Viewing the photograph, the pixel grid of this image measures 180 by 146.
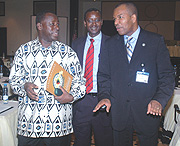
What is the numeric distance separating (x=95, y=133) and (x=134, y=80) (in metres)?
1.01

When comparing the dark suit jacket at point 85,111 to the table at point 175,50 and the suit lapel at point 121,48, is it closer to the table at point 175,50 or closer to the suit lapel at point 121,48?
the suit lapel at point 121,48

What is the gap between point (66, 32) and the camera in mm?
12672

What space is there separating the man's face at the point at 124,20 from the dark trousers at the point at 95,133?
1.13m

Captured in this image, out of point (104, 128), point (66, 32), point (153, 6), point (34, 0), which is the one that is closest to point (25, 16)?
point (34, 0)

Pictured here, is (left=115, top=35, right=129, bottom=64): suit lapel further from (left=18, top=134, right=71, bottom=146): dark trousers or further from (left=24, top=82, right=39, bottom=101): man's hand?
(left=18, top=134, right=71, bottom=146): dark trousers

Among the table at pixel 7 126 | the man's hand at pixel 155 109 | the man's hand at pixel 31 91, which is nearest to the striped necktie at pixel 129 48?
the man's hand at pixel 155 109

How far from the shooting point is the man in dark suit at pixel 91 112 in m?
2.61

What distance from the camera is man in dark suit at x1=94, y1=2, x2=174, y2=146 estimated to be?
189cm

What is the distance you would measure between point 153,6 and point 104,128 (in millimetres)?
12461

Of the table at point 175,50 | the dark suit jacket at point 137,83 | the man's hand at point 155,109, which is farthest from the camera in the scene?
the table at point 175,50

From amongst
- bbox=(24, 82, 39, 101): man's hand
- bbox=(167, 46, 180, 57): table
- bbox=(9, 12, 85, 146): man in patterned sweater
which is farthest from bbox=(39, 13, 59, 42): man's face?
bbox=(167, 46, 180, 57): table

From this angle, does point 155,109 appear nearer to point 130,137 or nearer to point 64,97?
point 130,137

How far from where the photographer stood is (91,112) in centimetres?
261

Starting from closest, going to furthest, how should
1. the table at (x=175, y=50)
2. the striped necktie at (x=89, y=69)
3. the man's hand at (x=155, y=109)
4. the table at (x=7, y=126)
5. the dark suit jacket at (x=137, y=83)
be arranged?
the man's hand at (x=155, y=109) → the dark suit jacket at (x=137, y=83) → the table at (x=7, y=126) → the striped necktie at (x=89, y=69) → the table at (x=175, y=50)
